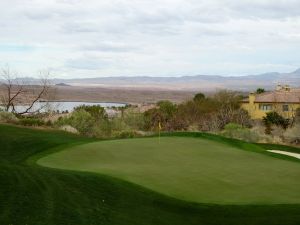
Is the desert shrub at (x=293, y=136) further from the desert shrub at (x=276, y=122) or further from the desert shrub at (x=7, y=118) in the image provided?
the desert shrub at (x=7, y=118)

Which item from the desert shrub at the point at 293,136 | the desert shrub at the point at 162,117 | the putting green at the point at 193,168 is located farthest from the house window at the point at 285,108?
the putting green at the point at 193,168

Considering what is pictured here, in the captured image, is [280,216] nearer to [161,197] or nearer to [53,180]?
[161,197]

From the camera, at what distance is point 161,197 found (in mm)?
11305

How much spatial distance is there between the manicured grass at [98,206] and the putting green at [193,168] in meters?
0.58

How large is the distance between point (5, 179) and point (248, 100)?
67685 mm

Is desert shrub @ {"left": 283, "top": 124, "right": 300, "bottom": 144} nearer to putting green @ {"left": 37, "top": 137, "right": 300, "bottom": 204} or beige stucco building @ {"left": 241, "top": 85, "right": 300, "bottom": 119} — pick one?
putting green @ {"left": 37, "top": 137, "right": 300, "bottom": 204}

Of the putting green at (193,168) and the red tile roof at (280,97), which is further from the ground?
the red tile roof at (280,97)

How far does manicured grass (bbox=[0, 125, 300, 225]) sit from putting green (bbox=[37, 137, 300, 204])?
1.91 feet

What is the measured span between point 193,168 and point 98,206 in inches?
202

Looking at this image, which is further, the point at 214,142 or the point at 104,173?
the point at 214,142

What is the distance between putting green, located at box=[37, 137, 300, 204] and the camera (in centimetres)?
1186

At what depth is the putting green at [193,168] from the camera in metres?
11.9

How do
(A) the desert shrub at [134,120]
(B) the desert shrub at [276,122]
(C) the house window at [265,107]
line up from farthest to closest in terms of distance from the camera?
(C) the house window at [265,107]
(B) the desert shrub at [276,122]
(A) the desert shrub at [134,120]

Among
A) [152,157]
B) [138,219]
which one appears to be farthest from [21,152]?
[138,219]
